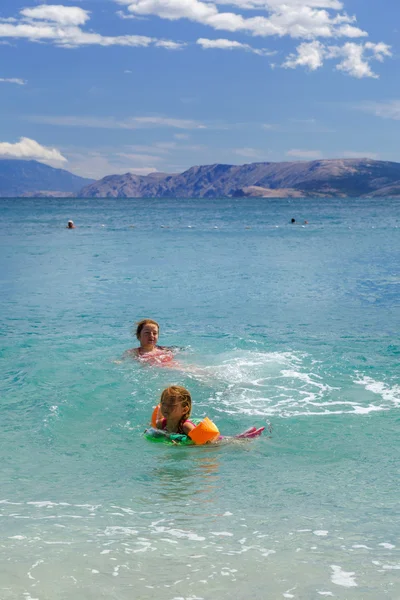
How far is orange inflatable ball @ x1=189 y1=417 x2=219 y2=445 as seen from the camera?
9.09m

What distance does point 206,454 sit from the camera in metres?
8.98

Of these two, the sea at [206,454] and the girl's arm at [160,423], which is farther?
the girl's arm at [160,423]

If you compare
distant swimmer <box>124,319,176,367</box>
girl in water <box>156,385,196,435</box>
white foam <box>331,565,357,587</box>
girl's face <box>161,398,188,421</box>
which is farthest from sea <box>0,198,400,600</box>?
girl's face <box>161,398,188,421</box>

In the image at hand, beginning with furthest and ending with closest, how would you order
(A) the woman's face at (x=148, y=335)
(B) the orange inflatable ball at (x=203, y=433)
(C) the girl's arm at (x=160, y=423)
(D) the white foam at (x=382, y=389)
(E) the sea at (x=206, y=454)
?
(A) the woman's face at (x=148, y=335), (D) the white foam at (x=382, y=389), (C) the girl's arm at (x=160, y=423), (B) the orange inflatable ball at (x=203, y=433), (E) the sea at (x=206, y=454)

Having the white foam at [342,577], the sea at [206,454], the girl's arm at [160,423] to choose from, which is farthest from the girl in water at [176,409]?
the white foam at [342,577]

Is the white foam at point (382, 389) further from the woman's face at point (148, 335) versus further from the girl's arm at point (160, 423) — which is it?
the girl's arm at point (160, 423)

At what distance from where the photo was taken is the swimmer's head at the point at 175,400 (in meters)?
9.33

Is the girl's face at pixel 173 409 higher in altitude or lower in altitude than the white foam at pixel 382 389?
higher

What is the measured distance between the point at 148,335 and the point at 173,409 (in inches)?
166

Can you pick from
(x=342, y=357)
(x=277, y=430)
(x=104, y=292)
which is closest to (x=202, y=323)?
(x=342, y=357)

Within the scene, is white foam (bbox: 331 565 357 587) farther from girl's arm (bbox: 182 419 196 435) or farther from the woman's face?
the woman's face

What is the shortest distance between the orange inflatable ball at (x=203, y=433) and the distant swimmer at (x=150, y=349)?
437cm

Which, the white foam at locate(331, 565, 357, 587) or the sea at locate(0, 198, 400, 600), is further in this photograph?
the sea at locate(0, 198, 400, 600)

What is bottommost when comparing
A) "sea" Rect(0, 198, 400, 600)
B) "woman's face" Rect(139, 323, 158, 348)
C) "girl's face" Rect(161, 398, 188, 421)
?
"sea" Rect(0, 198, 400, 600)
